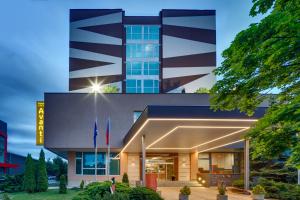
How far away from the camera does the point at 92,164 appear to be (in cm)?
3912

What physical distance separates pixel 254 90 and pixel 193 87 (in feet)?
164

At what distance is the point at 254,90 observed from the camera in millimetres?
8500

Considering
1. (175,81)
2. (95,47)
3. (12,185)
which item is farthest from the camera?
(95,47)

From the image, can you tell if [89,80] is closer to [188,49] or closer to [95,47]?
[95,47]

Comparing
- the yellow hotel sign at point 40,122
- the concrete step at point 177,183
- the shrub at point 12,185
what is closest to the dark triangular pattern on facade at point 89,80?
the yellow hotel sign at point 40,122

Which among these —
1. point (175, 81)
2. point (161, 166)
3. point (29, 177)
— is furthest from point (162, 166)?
point (175, 81)

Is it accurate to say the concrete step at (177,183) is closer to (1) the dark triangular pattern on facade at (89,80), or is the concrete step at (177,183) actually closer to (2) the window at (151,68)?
(2) the window at (151,68)

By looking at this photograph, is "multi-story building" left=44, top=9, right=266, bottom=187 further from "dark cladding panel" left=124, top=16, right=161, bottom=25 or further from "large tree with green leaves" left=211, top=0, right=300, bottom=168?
"large tree with green leaves" left=211, top=0, right=300, bottom=168

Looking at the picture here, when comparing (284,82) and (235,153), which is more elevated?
(284,82)

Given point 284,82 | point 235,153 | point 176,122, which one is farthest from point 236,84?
point 235,153

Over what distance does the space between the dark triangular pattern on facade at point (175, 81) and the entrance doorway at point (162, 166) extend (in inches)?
693

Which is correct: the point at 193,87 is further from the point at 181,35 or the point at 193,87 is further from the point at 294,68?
the point at 294,68

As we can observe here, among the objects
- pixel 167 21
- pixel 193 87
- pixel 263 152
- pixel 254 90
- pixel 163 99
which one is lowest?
pixel 263 152

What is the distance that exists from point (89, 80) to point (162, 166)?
74.5 ft
